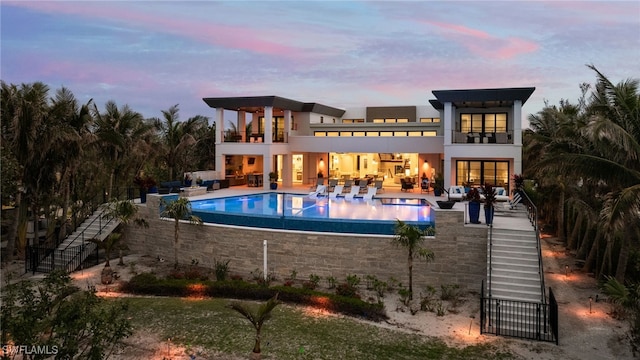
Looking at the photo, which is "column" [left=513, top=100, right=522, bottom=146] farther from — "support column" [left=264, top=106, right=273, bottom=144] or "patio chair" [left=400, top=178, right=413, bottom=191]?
"support column" [left=264, top=106, right=273, bottom=144]

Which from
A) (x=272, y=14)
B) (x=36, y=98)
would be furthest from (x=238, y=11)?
(x=36, y=98)

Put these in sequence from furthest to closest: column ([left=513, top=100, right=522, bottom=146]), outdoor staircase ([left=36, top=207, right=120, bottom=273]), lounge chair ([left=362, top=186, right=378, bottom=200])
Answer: lounge chair ([left=362, top=186, right=378, bottom=200]), column ([left=513, top=100, right=522, bottom=146]), outdoor staircase ([left=36, top=207, right=120, bottom=273])

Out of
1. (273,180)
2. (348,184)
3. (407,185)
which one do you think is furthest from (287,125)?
(407,185)

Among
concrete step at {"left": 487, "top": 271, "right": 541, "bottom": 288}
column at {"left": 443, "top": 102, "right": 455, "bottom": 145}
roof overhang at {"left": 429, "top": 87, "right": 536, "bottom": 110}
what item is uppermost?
roof overhang at {"left": 429, "top": 87, "right": 536, "bottom": 110}

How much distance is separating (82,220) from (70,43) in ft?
33.1

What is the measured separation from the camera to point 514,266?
14109mm

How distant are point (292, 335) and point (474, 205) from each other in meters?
8.01

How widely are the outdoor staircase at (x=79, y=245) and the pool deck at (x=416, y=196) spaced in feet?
17.0

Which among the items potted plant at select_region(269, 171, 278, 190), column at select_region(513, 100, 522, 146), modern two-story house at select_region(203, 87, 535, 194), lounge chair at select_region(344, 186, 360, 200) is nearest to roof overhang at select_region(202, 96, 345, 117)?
modern two-story house at select_region(203, 87, 535, 194)

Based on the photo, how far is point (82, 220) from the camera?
21984 mm

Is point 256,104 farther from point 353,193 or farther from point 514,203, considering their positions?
point 514,203

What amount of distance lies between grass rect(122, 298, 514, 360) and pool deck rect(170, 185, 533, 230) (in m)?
6.04

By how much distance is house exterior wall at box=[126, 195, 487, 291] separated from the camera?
51.8 feet

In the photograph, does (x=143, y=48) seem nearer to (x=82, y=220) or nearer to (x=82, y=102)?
(x=82, y=102)
